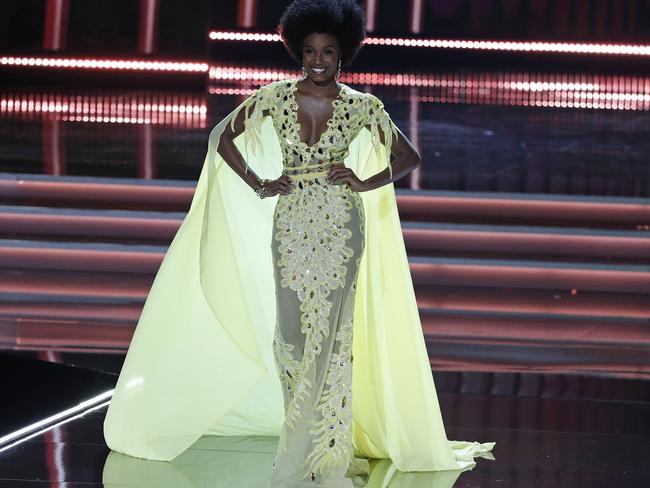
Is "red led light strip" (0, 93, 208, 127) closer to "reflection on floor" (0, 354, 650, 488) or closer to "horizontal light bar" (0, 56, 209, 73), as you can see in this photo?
"horizontal light bar" (0, 56, 209, 73)

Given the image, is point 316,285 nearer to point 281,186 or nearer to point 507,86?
point 281,186

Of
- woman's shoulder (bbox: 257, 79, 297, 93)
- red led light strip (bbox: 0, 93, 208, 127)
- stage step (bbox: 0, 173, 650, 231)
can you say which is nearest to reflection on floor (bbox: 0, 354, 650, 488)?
woman's shoulder (bbox: 257, 79, 297, 93)

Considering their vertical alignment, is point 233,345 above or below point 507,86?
below

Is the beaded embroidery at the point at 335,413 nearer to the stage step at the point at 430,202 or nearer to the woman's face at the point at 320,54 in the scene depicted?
the woman's face at the point at 320,54

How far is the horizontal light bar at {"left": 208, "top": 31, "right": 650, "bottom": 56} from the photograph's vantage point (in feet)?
48.3

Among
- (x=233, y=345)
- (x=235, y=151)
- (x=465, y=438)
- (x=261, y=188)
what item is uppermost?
(x=235, y=151)

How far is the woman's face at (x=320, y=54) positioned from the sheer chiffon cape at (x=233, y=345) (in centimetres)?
44

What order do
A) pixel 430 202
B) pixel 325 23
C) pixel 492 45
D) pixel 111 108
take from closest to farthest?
pixel 325 23, pixel 430 202, pixel 111 108, pixel 492 45

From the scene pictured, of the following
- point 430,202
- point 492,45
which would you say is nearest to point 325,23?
point 430,202

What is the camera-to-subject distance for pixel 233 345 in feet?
12.6

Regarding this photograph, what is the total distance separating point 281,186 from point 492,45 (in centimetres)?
1209

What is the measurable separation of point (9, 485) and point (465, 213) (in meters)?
5.28

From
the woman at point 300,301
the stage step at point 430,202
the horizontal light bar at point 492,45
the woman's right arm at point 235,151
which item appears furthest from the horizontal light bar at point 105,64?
the woman's right arm at point 235,151

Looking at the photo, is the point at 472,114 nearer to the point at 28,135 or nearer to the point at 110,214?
the point at 28,135
